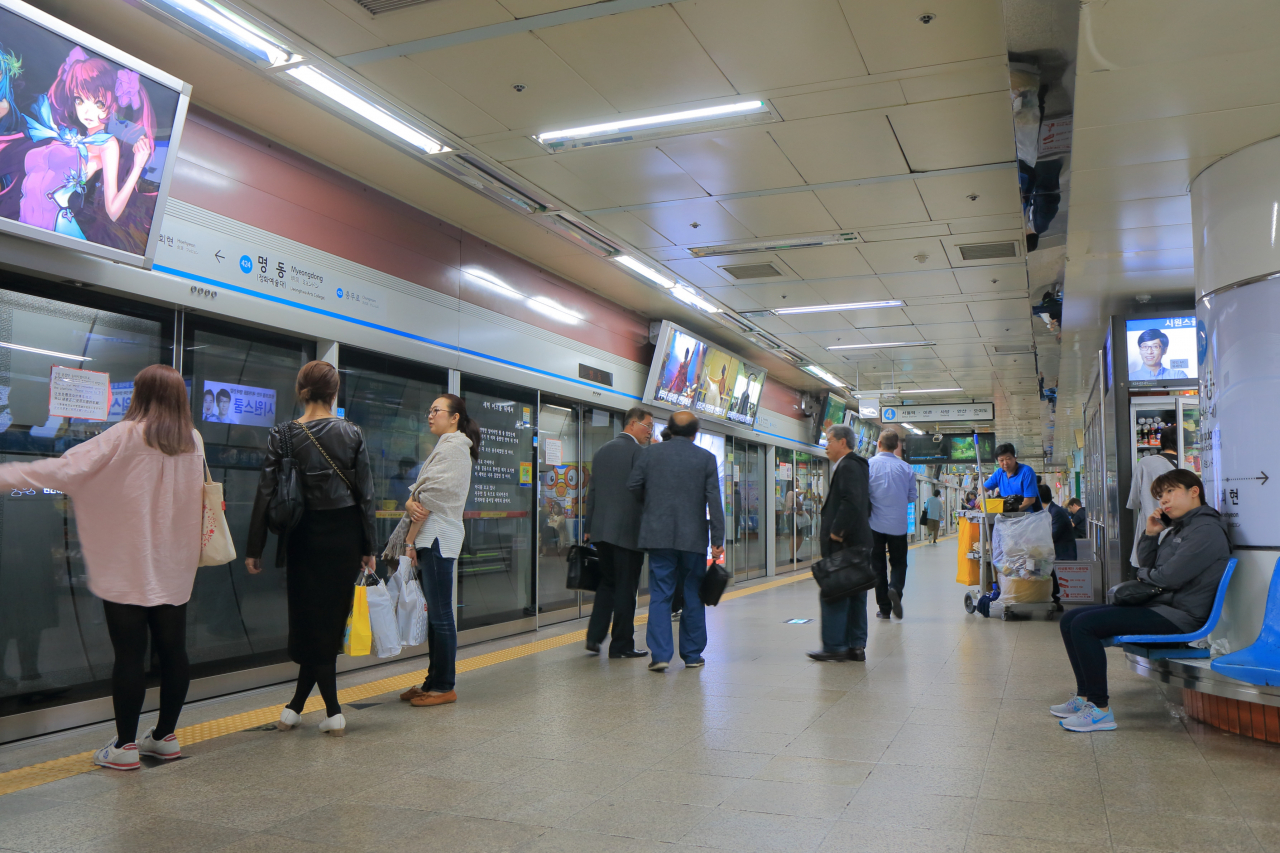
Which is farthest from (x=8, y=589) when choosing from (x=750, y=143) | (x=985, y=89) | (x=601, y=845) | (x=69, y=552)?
(x=985, y=89)

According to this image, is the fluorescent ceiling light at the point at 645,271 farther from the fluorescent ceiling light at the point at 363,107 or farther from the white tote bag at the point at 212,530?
the white tote bag at the point at 212,530

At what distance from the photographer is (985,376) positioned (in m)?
15.0

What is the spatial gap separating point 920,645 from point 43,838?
531 cm

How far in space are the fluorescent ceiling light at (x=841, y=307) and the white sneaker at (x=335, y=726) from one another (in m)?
7.03

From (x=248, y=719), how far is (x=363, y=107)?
3.09 m

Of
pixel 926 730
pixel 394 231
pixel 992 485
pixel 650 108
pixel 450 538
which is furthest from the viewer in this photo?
pixel 992 485

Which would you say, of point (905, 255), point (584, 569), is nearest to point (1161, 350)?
point (905, 255)

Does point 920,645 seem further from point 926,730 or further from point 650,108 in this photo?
point 650,108

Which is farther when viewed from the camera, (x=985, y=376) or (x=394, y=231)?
(x=985, y=376)

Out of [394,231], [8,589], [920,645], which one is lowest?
[920,645]

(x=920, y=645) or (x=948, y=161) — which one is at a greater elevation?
(x=948, y=161)

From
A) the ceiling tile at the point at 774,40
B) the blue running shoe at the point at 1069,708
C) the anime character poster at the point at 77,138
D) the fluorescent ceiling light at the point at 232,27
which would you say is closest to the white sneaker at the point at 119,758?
the anime character poster at the point at 77,138

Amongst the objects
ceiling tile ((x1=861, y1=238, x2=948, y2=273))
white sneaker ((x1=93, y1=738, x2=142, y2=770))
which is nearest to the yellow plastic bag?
white sneaker ((x1=93, y1=738, x2=142, y2=770))

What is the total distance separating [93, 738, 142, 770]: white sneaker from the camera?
3.38 m
